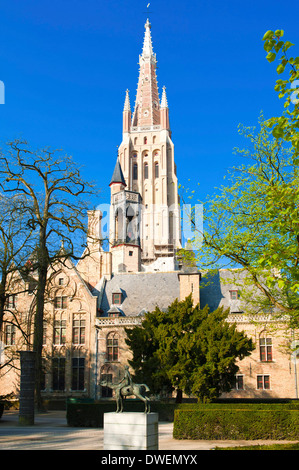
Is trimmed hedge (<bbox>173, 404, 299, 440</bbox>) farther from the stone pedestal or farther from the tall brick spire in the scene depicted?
the tall brick spire

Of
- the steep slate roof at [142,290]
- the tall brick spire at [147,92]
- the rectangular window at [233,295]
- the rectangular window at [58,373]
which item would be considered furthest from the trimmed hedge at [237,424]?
the tall brick spire at [147,92]

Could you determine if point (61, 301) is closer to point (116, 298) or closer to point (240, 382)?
point (116, 298)

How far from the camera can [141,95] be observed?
A: 10906 centimetres

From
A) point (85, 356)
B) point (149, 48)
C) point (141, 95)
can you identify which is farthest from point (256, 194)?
point (149, 48)

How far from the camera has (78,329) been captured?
4253cm

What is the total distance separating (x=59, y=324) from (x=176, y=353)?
16.0 m

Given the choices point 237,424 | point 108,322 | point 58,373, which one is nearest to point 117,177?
point 108,322

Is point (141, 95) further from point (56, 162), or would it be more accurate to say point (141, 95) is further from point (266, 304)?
point (266, 304)

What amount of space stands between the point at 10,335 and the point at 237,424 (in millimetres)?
29179

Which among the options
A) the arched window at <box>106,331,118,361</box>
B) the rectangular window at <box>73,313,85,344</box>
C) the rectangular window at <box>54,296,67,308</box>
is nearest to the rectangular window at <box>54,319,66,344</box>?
the rectangular window at <box>73,313,85,344</box>

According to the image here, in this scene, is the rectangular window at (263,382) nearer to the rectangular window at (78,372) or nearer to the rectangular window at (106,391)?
the rectangular window at (106,391)

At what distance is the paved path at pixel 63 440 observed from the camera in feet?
55.9

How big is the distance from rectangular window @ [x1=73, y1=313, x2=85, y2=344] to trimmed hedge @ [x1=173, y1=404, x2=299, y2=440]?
23146 millimetres

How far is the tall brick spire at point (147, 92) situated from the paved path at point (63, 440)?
87.4 m
